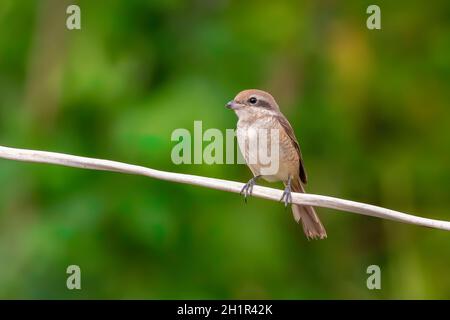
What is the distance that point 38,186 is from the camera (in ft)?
23.8

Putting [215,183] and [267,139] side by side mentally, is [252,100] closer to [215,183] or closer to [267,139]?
[267,139]

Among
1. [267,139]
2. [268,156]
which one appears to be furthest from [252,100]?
[268,156]

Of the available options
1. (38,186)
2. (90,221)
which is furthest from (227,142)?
(38,186)

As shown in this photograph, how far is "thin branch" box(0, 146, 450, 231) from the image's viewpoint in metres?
3.29

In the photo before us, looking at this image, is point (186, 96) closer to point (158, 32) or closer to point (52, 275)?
point (158, 32)

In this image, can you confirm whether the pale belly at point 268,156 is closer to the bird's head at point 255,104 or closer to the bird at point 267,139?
the bird at point 267,139

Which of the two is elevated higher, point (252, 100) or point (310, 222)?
point (252, 100)

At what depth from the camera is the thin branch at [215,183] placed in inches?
129

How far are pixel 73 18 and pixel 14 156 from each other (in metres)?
3.88

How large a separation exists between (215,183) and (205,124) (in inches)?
122

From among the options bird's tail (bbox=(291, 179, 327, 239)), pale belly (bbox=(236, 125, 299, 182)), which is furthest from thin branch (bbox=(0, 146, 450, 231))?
pale belly (bbox=(236, 125, 299, 182))

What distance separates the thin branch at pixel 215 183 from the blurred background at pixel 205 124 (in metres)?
3.07

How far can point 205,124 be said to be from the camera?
6531 mm

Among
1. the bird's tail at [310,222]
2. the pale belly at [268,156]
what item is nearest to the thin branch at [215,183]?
the bird's tail at [310,222]
